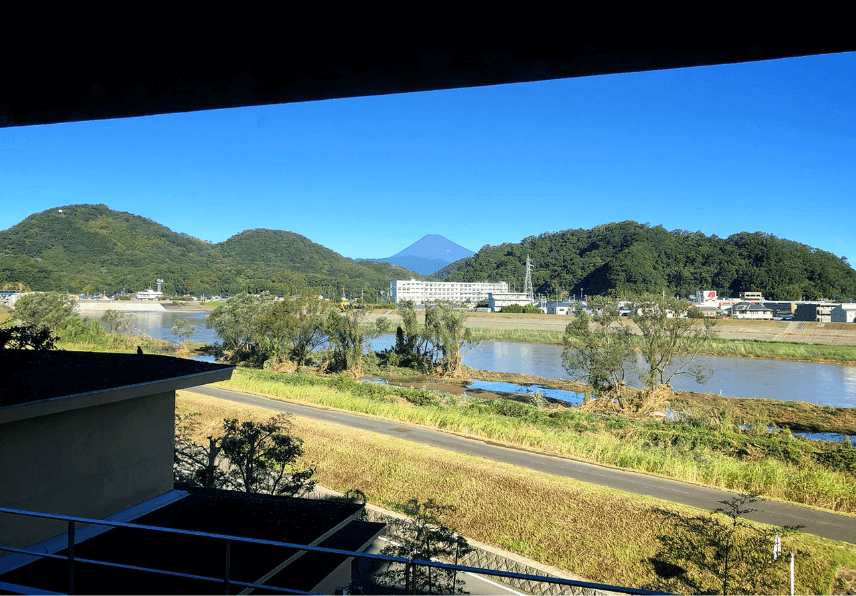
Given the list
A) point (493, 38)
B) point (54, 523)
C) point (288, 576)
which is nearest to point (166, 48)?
point (493, 38)

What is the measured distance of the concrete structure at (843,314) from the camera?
1233 inches

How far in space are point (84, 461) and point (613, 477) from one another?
6.74m

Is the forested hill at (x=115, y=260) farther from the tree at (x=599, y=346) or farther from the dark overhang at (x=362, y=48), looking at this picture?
the dark overhang at (x=362, y=48)

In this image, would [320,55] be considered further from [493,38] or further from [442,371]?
[442,371]

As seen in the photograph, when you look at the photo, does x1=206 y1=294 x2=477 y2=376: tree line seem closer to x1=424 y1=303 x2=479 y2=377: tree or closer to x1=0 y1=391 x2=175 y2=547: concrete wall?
x1=424 y1=303 x2=479 y2=377: tree

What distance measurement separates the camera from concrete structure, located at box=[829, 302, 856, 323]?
31.3 meters

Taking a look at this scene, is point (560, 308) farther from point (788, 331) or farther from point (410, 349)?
point (410, 349)

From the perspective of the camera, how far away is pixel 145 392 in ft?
13.8

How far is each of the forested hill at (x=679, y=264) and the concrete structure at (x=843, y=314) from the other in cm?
924

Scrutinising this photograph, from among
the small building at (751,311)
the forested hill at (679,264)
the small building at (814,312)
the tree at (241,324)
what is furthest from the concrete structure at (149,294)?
the small building at (814,312)

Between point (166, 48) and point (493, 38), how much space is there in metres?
1.19

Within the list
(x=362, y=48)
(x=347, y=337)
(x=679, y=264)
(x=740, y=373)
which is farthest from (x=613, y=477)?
(x=679, y=264)

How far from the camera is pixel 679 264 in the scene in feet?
163

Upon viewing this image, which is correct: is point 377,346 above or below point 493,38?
below
